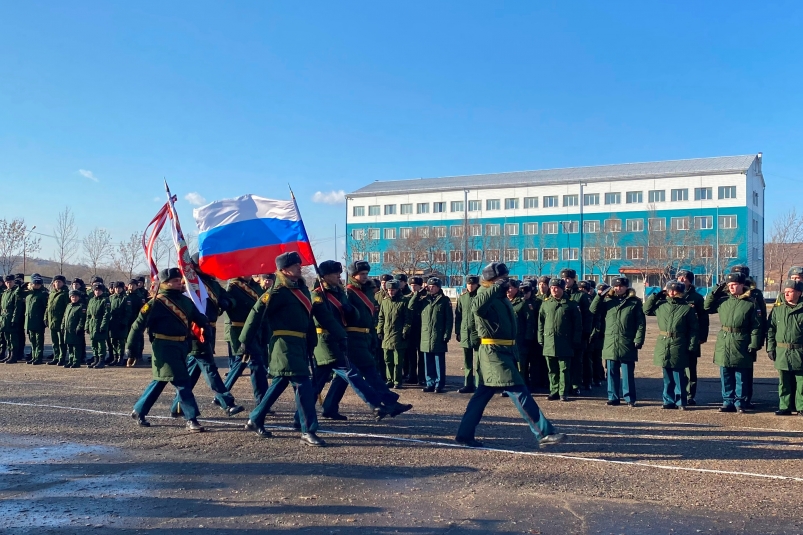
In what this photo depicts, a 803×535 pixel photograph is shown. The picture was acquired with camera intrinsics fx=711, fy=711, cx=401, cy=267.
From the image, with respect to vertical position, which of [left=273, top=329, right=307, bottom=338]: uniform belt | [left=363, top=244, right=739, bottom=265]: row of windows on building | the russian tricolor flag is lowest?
[left=273, top=329, right=307, bottom=338]: uniform belt

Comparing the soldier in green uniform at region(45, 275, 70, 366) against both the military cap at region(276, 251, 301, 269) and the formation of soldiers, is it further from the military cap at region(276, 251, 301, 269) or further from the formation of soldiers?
the military cap at region(276, 251, 301, 269)

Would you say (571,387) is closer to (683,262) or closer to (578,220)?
(683,262)

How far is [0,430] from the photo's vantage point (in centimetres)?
837

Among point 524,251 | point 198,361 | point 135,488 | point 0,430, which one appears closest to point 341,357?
point 198,361

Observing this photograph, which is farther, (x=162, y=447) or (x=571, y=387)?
(x=571, y=387)

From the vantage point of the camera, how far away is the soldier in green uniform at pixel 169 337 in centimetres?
821

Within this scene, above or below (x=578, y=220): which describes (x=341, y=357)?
below

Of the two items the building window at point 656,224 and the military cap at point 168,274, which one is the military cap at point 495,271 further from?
the building window at point 656,224

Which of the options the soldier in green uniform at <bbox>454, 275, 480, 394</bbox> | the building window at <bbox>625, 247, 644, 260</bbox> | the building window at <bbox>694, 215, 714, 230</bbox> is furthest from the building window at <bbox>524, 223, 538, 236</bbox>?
the soldier in green uniform at <bbox>454, 275, 480, 394</bbox>

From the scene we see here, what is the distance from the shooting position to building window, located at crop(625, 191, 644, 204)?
63.2m

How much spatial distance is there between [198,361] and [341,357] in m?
2.13

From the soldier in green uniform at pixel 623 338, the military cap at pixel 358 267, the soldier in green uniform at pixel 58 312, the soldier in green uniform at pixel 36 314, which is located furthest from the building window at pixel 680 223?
the military cap at pixel 358 267

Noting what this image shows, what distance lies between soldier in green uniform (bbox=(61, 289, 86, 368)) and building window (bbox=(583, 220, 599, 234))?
5534 cm

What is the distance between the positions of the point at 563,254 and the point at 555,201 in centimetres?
544
